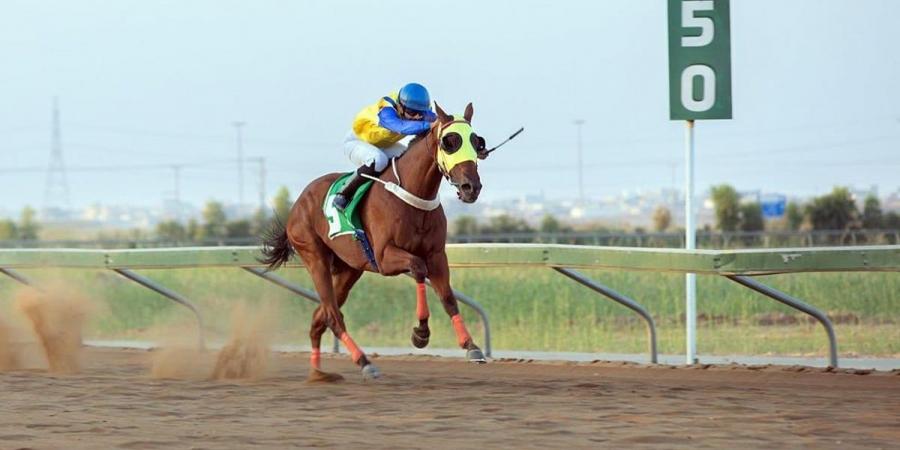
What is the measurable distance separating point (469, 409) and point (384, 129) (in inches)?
112

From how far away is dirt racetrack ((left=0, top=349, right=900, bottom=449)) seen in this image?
6.72 metres

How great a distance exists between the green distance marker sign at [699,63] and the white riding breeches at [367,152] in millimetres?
1970

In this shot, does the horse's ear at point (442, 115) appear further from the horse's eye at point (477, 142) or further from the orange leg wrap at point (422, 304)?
the orange leg wrap at point (422, 304)

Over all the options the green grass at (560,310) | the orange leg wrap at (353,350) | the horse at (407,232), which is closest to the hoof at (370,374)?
the horse at (407,232)

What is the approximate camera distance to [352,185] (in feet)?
33.3

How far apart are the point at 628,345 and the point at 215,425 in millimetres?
7204

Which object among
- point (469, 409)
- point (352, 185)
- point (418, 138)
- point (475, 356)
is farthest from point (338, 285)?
point (469, 409)

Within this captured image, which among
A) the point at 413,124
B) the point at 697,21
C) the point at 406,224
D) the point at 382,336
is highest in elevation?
the point at 697,21

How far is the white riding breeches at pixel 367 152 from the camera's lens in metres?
10.1

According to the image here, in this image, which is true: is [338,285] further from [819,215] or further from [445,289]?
[819,215]

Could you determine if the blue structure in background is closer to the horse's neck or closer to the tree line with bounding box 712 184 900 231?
the tree line with bounding box 712 184 900 231

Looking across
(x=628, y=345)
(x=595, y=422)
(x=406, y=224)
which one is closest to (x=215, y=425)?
(x=595, y=422)

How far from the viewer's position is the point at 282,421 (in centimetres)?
754

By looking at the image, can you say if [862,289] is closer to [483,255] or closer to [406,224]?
[483,255]
